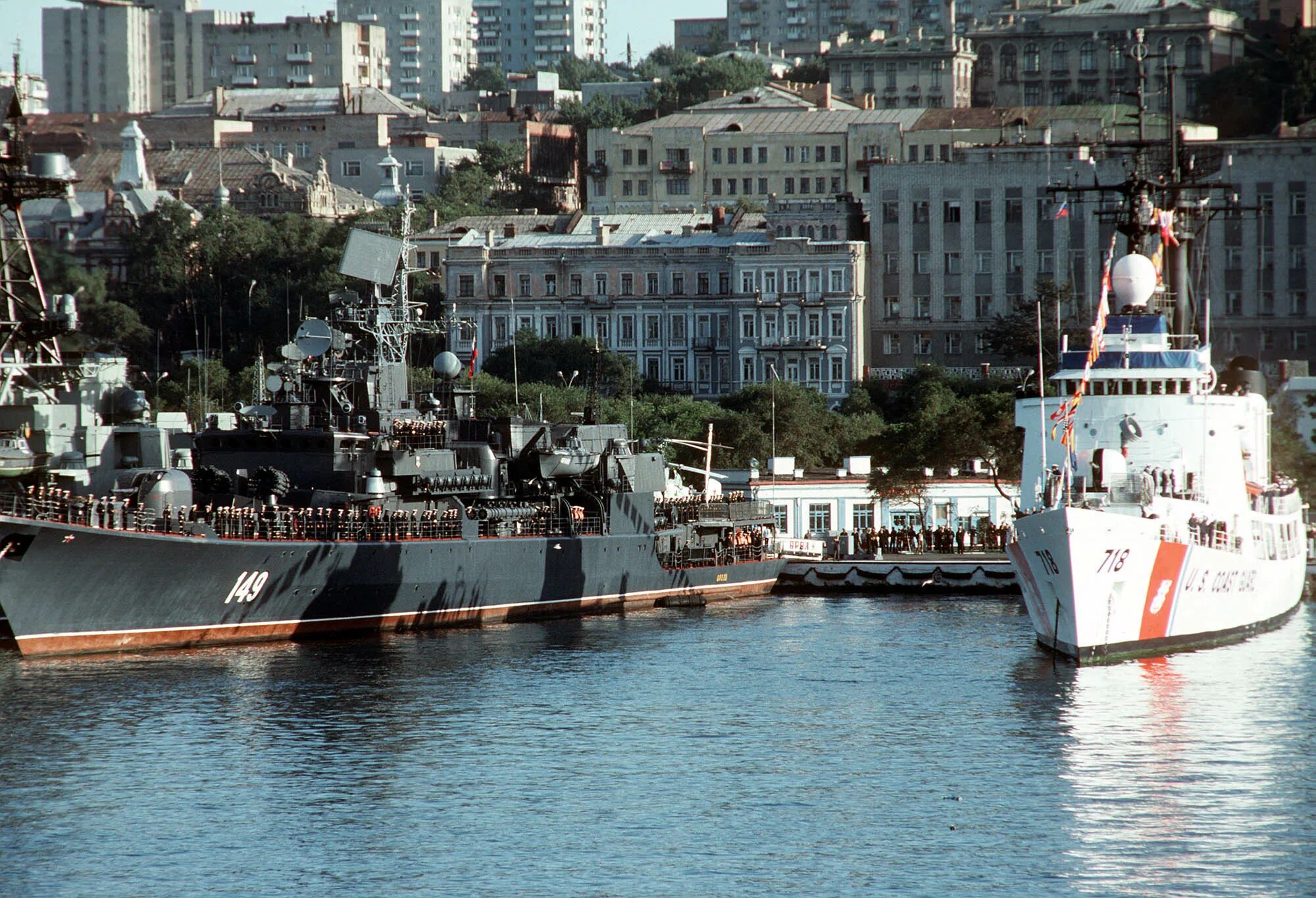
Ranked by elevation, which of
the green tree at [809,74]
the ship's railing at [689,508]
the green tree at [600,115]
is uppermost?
the green tree at [809,74]

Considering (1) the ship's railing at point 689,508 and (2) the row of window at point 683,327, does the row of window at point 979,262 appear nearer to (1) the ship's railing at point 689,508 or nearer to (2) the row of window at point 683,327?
(2) the row of window at point 683,327

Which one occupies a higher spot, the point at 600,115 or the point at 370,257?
the point at 600,115

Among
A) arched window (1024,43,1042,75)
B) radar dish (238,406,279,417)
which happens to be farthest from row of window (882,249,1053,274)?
radar dish (238,406,279,417)

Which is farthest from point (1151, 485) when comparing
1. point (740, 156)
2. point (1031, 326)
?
point (740, 156)

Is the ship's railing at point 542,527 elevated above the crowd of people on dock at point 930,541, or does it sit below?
above

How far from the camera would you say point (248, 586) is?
4972 cm

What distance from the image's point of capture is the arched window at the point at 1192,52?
150375 mm

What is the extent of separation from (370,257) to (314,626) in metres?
13.2

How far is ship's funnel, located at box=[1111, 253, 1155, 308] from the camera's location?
5300 cm

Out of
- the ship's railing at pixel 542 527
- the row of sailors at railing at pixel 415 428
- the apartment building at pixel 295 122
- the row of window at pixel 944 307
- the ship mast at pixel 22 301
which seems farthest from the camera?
the apartment building at pixel 295 122

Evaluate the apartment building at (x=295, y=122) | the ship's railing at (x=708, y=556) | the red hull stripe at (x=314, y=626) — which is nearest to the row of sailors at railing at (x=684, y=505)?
the ship's railing at (x=708, y=556)

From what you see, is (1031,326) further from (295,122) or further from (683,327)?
(295,122)

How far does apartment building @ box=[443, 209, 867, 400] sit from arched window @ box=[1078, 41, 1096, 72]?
2002 inches

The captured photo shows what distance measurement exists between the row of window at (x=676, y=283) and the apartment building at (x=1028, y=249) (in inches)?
223
